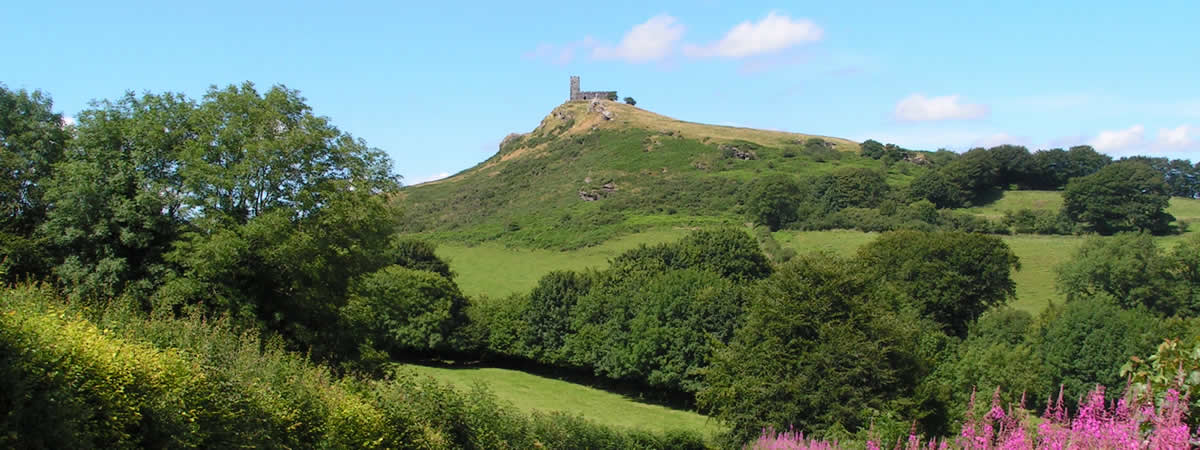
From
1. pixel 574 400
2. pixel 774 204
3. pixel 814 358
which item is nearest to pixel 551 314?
pixel 574 400

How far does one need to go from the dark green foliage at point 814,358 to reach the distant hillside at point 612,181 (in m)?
69.1

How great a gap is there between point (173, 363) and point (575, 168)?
15213 centimetres

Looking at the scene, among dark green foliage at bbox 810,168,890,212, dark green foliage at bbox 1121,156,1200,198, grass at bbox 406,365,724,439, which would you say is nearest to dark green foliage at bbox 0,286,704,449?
grass at bbox 406,365,724,439

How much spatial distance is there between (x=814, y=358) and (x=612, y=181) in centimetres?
11403

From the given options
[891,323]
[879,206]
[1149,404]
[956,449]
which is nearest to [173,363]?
[956,449]

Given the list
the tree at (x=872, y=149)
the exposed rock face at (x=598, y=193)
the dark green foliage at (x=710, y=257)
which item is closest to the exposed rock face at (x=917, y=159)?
the tree at (x=872, y=149)

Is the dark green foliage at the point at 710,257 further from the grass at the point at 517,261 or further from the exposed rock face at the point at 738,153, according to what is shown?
the exposed rock face at the point at 738,153

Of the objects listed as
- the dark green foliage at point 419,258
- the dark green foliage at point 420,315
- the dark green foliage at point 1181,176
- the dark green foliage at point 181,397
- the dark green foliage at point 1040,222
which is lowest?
the dark green foliage at point 420,315

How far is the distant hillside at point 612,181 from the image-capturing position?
396 ft

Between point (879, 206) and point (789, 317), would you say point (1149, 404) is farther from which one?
point (879, 206)

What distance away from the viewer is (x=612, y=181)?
147750 mm

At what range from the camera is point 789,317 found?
36.4 meters

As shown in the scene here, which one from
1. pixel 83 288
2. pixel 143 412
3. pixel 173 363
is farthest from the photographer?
pixel 83 288

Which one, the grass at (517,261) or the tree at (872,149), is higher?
the tree at (872,149)
